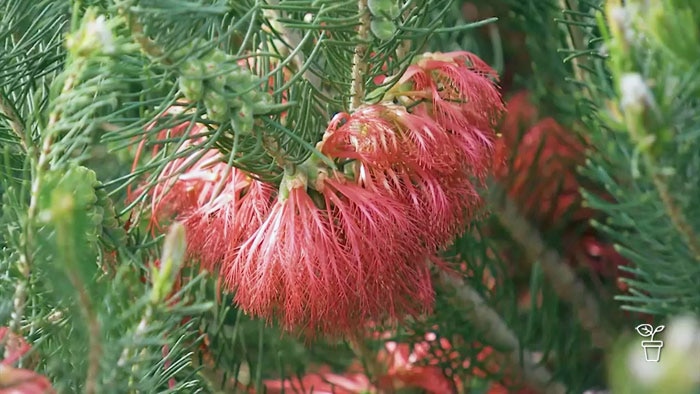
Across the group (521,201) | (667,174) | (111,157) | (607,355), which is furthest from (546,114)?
(667,174)

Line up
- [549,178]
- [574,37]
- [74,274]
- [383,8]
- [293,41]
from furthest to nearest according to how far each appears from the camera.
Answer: [549,178]
[574,37]
[293,41]
[383,8]
[74,274]

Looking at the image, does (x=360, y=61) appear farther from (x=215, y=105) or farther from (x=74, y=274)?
(x=74, y=274)

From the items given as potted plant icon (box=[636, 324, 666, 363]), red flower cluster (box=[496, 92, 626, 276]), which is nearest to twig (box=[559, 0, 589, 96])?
red flower cluster (box=[496, 92, 626, 276])

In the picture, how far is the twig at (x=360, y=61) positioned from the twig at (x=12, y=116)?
17 centimetres

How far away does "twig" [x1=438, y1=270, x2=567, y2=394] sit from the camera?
0.58 meters

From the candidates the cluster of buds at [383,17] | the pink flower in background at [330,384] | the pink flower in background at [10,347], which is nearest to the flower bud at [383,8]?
the cluster of buds at [383,17]

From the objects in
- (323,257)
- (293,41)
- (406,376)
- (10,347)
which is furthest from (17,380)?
(406,376)

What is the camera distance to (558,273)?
67 centimetres

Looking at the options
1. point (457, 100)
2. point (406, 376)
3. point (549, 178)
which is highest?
point (457, 100)

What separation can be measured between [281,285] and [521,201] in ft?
1.16

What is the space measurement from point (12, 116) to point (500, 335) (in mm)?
363

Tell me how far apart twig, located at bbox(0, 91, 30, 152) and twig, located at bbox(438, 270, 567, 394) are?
0.27 m

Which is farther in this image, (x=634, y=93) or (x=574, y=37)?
(x=574, y=37)

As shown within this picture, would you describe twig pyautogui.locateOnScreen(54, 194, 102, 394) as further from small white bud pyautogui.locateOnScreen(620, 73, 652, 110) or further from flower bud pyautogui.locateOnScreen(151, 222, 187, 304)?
small white bud pyautogui.locateOnScreen(620, 73, 652, 110)
